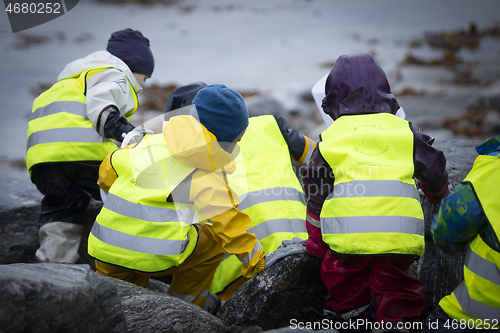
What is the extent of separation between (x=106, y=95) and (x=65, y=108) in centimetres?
31

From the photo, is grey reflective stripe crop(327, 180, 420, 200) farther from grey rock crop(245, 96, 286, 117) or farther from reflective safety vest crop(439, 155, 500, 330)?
grey rock crop(245, 96, 286, 117)

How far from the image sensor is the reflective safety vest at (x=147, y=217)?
7.50 feet

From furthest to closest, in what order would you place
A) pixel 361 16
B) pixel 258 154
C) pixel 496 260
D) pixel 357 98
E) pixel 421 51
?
pixel 361 16
pixel 421 51
pixel 258 154
pixel 357 98
pixel 496 260

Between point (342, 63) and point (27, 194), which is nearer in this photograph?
point (342, 63)

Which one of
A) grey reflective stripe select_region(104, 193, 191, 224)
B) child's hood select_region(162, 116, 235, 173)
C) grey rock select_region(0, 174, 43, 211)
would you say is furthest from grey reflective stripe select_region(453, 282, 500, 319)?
grey rock select_region(0, 174, 43, 211)

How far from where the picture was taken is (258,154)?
2961 millimetres

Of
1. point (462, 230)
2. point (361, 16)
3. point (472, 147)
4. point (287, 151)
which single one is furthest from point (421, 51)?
point (462, 230)

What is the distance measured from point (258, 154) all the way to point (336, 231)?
1039 mm

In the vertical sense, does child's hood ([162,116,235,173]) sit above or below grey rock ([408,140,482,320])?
above

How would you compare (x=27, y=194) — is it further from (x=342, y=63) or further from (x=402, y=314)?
(x=402, y=314)

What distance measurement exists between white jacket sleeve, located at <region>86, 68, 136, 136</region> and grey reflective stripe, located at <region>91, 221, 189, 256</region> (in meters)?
1.01

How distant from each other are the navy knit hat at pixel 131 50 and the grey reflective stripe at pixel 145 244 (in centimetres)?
159

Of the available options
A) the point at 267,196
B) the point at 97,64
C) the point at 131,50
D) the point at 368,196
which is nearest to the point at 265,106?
the point at 131,50

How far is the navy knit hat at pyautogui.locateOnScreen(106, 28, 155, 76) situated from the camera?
341 centimetres
